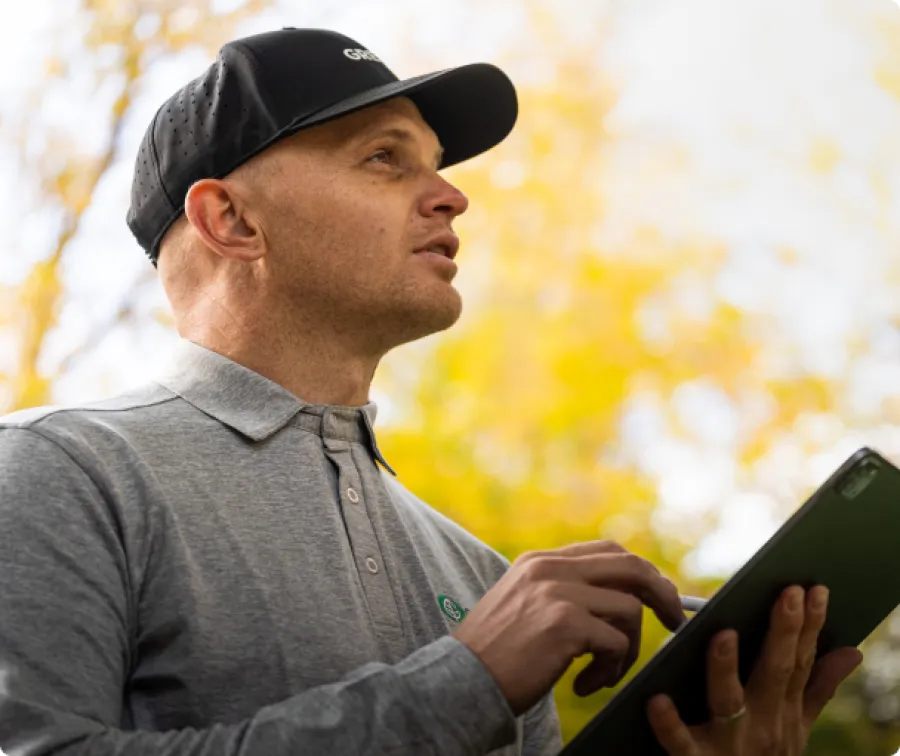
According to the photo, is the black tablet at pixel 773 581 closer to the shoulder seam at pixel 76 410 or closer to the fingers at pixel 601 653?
the fingers at pixel 601 653

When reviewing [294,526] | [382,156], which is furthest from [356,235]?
[294,526]

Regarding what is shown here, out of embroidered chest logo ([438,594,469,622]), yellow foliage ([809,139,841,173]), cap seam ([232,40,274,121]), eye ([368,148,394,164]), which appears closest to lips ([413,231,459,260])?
eye ([368,148,394,164])

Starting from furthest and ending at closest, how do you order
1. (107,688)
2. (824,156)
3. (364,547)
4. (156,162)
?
(824,156) → (156,162) → (364,547) → (107,688)

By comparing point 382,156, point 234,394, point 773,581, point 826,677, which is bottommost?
point 826,677

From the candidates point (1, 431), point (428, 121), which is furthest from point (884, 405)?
point (1, 431)

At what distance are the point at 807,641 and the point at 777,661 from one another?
30 millimetres

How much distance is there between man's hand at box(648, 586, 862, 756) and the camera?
86cm

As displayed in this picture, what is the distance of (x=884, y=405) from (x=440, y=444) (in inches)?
55.0

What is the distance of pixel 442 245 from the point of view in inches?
47.6

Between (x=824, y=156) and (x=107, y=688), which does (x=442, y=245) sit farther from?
(x=824, y=156)

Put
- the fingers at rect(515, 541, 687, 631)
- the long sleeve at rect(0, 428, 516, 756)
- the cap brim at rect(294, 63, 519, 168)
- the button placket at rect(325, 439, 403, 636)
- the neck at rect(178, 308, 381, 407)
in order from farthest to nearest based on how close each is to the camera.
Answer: the cap brim at rect(294, 63, 519, 168) < the neck at rect(178, 308, 381, 407) < the button placket at rect(325, 439, 403, 636) < the fingers at rect(515, 541, 687, 631) < the long sleeve at rect(0, 428, 516, 756)

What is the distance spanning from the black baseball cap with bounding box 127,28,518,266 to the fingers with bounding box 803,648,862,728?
2.27ft

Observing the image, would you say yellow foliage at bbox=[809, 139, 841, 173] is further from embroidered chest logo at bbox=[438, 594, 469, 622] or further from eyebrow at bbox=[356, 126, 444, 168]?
embroidered chest logo at bbox=[438, 594, 469, 622]

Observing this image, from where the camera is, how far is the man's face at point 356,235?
116 centimetres
